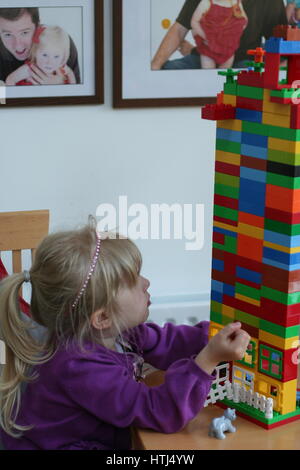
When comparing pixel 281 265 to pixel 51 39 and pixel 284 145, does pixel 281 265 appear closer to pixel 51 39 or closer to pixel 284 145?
pixel 284 145

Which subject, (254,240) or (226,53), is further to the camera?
(226,53)

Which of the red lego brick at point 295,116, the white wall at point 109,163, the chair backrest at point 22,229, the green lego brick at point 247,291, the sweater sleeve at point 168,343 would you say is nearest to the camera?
the red lego brick at point 295,116

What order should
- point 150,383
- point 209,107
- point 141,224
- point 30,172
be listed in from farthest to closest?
point 141,224 < point 30,172 < point 150,383 < point 209,107

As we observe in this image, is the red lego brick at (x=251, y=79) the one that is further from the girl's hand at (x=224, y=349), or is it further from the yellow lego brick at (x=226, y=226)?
the girl's hand at (x=224, y=349)

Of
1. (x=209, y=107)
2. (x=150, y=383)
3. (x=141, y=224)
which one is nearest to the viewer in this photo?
(x=209, y=107)

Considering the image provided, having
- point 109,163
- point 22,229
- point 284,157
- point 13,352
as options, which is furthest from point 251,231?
point 109,163

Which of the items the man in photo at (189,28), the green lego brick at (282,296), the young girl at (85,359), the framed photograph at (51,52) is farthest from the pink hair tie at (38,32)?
the green lego brick at (282,296)

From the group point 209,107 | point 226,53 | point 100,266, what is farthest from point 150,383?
point 226,53

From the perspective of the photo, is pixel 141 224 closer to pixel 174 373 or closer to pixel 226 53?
pixel 226 53

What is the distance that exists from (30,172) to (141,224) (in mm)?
303

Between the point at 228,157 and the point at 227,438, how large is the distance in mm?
380

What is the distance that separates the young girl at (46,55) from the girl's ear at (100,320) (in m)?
0.79

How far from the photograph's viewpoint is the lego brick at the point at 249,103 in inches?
40.2

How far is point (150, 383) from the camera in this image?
48.1 inches
